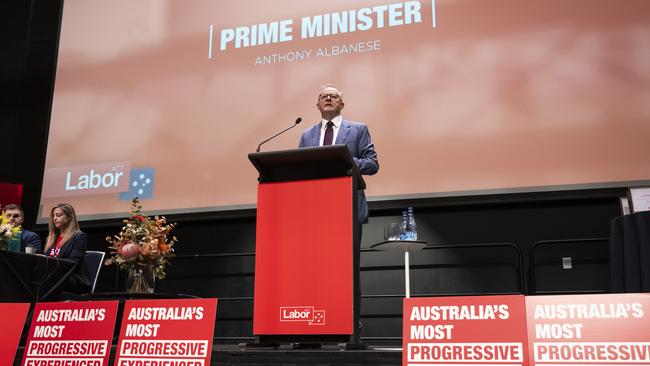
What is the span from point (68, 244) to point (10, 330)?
2024mm

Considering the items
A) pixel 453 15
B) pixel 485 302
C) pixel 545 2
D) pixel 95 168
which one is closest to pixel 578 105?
pixel 545 2

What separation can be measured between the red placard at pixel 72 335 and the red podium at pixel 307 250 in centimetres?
45

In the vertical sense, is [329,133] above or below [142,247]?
above

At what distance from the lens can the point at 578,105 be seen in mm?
→ 3846

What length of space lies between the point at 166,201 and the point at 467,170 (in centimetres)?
218

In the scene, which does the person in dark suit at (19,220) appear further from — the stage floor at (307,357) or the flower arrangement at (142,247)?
the stage floor at (307,357)

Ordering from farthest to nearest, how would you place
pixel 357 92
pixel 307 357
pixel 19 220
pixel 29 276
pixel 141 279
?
1. pixel 357 92
2. pixel 19 220
3. pixel 141 279
4. pixel 29 276
5. pixel 307 357

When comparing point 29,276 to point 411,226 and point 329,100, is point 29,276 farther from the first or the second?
point 411,226

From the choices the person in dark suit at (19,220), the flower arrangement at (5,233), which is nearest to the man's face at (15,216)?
the person in dark suit at (19,220)

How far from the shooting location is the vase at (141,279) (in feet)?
11.1

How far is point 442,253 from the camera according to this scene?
4207 millimetres

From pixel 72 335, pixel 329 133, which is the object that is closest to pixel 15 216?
pixel 329 133

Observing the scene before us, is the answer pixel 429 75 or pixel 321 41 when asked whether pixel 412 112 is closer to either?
pixel 429 75

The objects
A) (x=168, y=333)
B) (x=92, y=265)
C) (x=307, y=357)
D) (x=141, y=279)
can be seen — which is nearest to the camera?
(x=168, y=333)
